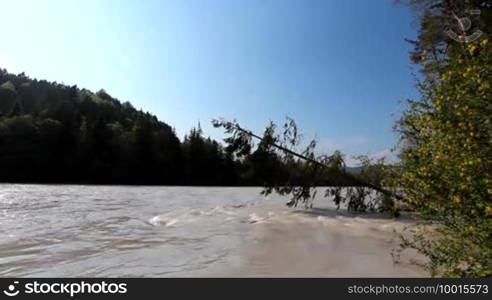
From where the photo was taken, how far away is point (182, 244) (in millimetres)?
8805

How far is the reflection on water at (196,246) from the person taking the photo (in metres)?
6.48

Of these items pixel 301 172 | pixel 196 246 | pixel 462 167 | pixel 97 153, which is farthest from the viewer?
pixel 97 153

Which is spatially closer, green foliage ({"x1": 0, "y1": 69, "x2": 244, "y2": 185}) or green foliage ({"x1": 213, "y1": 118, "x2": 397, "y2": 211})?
green foliage ({"x1": 213, "y1": 118, "x2": 397, "y2": 211})

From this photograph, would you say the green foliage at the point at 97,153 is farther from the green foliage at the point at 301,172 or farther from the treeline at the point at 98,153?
the green foliage at the point at 301,172

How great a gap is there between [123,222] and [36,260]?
570cm

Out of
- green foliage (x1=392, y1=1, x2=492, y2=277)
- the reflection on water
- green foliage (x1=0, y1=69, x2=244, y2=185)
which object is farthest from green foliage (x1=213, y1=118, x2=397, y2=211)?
green foliage (x1=0, y1=69, x2=244, y2=185)

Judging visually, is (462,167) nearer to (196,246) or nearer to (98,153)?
(196,246)

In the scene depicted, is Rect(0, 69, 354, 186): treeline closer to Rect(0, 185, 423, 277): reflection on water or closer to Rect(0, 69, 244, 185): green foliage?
Rect(0, 69, 244, 185): green foliage

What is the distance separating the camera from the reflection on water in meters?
6.48

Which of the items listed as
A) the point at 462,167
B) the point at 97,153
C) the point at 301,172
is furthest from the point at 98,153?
the point at 462,167

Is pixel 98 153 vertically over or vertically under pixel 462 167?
over

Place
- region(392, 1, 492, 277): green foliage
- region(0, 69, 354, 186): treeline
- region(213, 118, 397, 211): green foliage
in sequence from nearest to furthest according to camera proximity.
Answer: region(392, 1, 492, 277): green foliage < region(213, 118, 397, 211): green foliage < region(0, 69, 354, 186): treeline

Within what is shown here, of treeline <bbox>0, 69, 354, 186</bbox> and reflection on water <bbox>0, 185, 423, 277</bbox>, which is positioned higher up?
treeline <bbox>0, 69, 354, 186</bbox>

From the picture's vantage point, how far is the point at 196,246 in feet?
28.1
